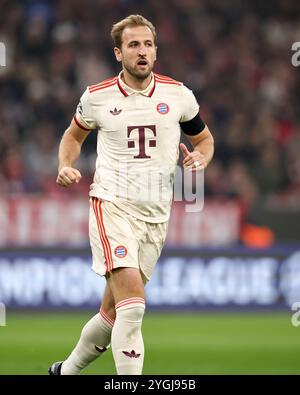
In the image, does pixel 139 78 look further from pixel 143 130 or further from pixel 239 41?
pixel 239 41

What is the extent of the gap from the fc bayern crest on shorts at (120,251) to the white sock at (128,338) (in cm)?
30

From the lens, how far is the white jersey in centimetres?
741

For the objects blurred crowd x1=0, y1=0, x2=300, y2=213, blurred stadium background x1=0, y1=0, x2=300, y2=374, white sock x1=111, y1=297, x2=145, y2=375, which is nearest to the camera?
white sock x1=111, y1=297, x2=145, y2=375

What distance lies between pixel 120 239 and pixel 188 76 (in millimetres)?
10866

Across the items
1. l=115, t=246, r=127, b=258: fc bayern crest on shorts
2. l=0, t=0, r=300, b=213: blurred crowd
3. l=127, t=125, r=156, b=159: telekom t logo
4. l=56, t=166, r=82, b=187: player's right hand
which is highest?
l=0, t=0, r=300, b=213: blurred crowd

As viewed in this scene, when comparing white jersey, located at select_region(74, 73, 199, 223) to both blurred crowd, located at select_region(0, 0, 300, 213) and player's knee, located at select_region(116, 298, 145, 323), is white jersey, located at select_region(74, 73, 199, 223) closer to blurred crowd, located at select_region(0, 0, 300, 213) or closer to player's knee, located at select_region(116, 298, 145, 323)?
player's knee, located at select_region(116, 298, 145, 323)

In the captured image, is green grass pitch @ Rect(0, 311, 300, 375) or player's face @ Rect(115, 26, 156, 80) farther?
green grass pitch @ Rect(0, 311, 300, 375)

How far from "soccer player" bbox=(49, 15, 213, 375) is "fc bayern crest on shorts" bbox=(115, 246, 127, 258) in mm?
21

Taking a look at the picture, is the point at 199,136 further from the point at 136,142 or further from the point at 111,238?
the point at 111,238

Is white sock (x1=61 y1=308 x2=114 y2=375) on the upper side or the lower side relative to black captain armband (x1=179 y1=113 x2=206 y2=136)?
lower

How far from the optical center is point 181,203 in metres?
14.4

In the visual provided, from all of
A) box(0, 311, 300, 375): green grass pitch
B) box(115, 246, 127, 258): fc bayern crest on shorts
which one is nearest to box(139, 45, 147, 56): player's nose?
box(115, 246, 127, 258): fc bayern crest on shorts

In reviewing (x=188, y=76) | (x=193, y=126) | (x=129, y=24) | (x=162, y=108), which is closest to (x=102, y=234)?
(x=162, y=108)

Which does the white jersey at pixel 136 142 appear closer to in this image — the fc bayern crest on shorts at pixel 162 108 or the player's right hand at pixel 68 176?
the fc bayern crest on shorts at pixel 162 108
